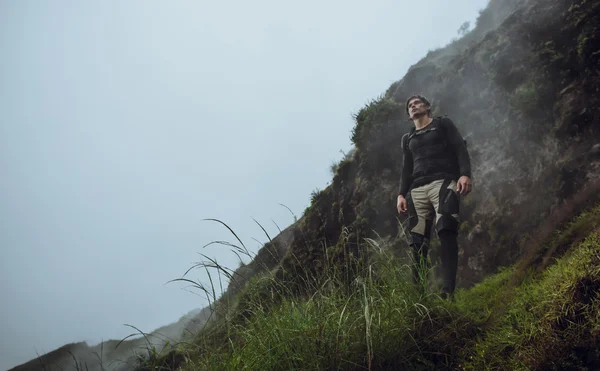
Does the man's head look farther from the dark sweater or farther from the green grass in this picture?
the green grass

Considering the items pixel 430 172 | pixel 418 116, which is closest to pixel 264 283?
pixel 430 172

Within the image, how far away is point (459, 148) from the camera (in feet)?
12.7

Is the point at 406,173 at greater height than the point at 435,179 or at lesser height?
greater

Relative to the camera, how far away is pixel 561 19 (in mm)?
7207

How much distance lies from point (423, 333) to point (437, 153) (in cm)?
230

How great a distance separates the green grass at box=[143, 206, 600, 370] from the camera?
1.71 metres

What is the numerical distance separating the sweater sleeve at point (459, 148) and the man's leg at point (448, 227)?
0.69ft

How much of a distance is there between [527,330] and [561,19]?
790 centimetres

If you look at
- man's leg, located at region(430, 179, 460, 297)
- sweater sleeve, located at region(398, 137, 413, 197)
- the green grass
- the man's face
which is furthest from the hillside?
the man's face

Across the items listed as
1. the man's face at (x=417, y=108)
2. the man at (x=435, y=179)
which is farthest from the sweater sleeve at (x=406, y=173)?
the man's face at (x=417, y=108)

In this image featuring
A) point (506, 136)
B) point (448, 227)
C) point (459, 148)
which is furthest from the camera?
point (506, 136)

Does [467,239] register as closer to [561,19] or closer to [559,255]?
[559,255]

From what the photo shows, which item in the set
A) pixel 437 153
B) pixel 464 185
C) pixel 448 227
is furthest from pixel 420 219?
pixel 437 153

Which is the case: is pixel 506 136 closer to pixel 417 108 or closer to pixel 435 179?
pixel 417 108
